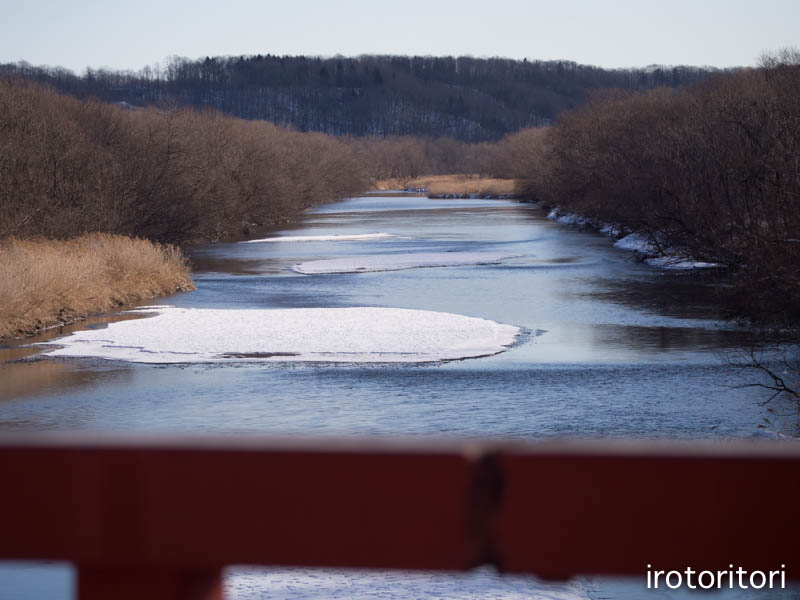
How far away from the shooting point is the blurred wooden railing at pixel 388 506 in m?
1.53

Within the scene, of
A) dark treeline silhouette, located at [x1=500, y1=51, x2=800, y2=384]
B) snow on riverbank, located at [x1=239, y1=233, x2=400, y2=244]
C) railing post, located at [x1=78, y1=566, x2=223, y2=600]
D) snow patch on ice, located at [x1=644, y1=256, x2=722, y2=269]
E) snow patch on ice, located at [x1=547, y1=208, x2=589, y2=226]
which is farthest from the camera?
snow patch on ice, located at [x1=547, y1=208, x2=589, y2=226]

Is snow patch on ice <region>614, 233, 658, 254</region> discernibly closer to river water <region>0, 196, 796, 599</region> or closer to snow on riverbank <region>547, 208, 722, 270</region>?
snow on riverbank <region>547, 208, 722, 270</region>

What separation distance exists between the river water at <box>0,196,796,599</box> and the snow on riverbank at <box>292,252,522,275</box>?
584cm

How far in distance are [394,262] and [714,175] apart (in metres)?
12.7

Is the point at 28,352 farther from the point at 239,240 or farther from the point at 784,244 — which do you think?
the point at 239,240

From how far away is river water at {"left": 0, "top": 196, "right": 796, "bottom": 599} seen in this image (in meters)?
8.34

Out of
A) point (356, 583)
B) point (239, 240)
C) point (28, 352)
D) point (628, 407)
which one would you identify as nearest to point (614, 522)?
point (356, 583)

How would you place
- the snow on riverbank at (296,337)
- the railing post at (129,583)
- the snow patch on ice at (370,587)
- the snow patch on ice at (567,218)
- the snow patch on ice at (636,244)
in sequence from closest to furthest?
the railing post at (129,583), the snow patch on ice at (370,587), the snow on riverbank at (296,337), the snow patch on ice at (636,244), the snow patch on ice at (567,218)

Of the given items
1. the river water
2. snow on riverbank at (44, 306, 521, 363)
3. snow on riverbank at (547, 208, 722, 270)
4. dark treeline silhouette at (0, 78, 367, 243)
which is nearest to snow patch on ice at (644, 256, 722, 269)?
snow on riverbank at (547, 208, 722, 270)

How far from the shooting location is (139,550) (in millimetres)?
1669

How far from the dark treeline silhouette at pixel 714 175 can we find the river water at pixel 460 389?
64.2 inches


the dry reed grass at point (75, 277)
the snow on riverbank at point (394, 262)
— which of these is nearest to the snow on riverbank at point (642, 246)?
the snow on riverbank at point (394, 262)

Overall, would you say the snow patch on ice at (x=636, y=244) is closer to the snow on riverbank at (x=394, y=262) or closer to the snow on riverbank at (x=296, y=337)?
the snow on riverbank at (x=394, y=262)

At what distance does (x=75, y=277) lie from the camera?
26.4 meters
